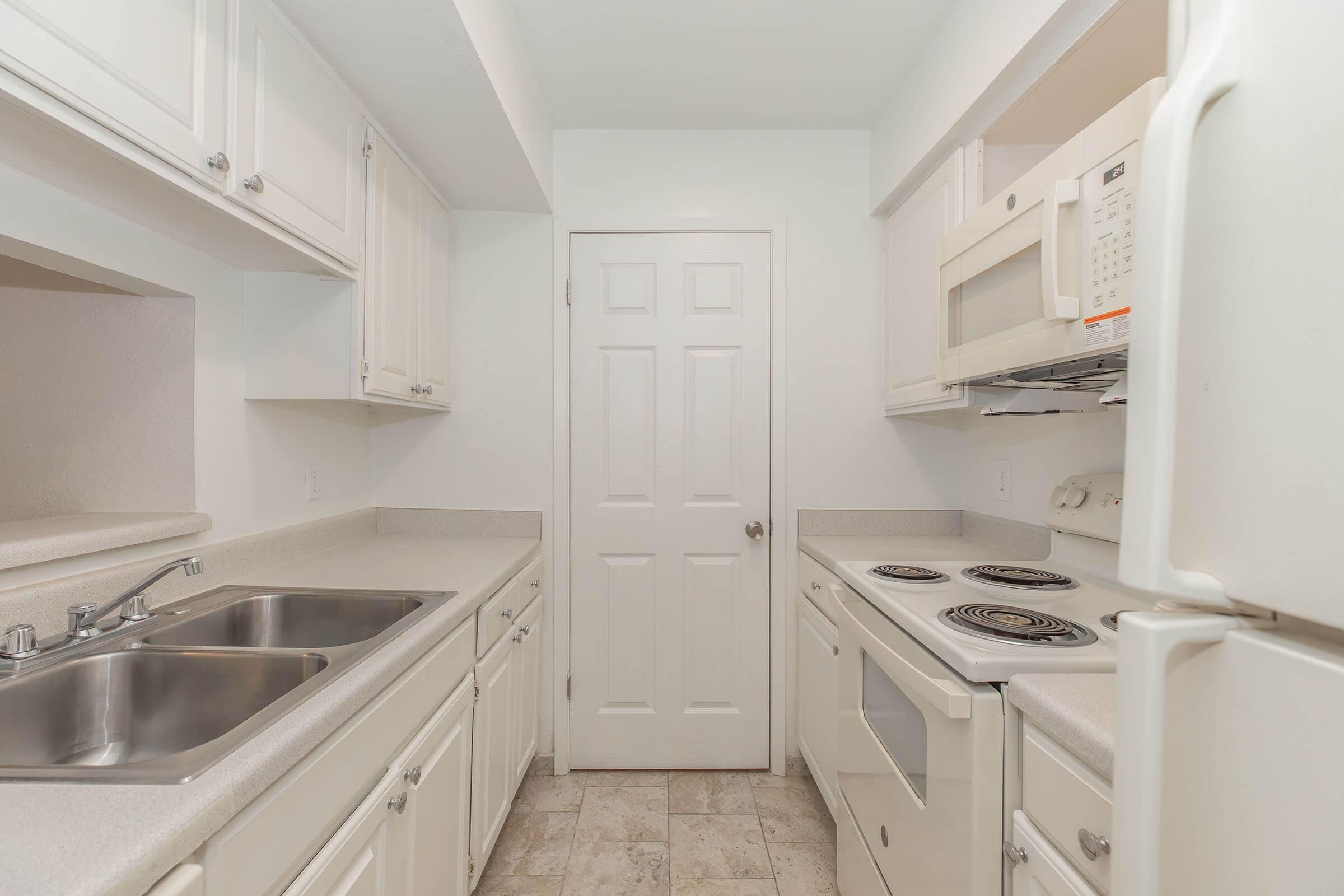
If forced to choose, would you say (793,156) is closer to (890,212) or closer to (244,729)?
(890,212)

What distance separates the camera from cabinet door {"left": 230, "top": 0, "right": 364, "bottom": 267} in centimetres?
116

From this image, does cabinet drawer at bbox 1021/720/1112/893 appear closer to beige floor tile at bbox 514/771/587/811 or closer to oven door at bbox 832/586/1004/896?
oven door at bbox 832/586/1004/896

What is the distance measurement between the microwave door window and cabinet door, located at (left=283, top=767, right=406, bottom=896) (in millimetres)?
1558

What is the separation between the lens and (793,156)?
2408 mm

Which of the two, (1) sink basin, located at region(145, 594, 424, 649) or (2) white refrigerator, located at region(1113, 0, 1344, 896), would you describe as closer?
(2) white refrigerator, located at region(1113, 0, 1344, 896)

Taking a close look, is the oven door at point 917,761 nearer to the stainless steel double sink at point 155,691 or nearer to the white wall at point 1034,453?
the white wall at point 1034,453

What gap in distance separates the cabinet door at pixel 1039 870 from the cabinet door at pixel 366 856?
1.02 meters

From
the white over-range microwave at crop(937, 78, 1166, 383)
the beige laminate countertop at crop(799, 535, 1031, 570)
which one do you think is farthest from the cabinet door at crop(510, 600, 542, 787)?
the white over-range microwave at crop(937, 78, 1166, 383)

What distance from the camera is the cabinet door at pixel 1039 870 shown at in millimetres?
818

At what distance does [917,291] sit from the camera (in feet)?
6.81

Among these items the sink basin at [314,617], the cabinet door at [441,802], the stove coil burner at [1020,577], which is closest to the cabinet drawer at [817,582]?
the stove coil burner at [1020,577]

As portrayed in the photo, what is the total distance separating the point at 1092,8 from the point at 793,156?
1.26 metres

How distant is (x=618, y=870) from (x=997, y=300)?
1896 mm

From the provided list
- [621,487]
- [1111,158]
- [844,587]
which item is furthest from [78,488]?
[1111,158]
